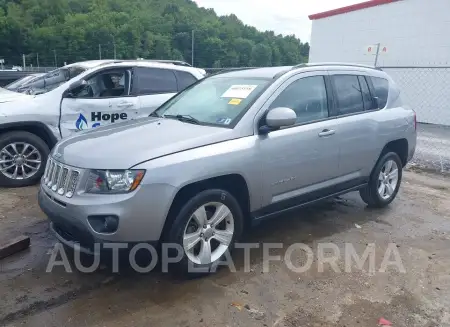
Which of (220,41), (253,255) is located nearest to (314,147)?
(253,255)

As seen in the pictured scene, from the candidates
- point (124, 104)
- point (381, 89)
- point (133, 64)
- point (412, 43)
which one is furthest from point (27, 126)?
point (412, 43)

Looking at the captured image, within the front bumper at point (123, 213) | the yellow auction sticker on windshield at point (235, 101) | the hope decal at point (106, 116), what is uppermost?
the yellow auction sticker on windshield at point (235, 101)

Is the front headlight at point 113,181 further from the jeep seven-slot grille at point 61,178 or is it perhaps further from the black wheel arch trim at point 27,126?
the black wheel arch trim at point 27,126

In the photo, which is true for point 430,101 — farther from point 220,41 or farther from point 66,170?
point 220,41

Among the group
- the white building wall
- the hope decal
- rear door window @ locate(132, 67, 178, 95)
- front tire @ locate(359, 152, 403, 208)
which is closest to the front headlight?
front tire @ locate(359, 152, 403, 208)

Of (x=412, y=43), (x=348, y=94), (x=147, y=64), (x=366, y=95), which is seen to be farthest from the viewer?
(x=412, y=43)

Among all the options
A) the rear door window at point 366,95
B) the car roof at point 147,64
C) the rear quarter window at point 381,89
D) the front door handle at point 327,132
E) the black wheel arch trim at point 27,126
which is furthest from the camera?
the car roof at point 147,64

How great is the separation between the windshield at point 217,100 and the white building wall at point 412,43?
406 inches

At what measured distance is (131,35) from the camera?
6706 cm

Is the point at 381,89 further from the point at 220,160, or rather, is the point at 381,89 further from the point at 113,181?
the point at 113,181

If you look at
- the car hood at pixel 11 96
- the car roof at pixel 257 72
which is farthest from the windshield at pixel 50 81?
the car roof at pixel 257 72

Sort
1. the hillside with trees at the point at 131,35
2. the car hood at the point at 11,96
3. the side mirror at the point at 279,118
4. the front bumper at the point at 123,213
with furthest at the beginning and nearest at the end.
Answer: the hillside with trees at the point at 131,35
the car hood at the point at 11,96
the side mirror at the point at 279,118
the front bumper at the point at 123,213

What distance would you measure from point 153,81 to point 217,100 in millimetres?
2915

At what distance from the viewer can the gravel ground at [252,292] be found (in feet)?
9.27
